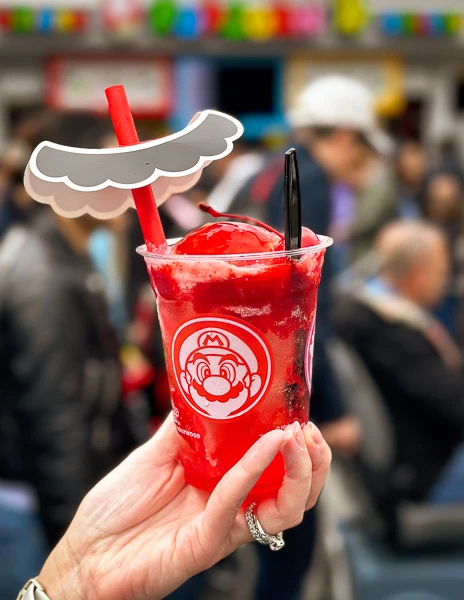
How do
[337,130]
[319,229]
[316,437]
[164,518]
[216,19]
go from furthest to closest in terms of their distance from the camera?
1. [216,19]
2. [337,130]
3. [319,229]
4. [164,518]
5. [316,437]

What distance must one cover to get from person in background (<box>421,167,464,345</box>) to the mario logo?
3.17 meters

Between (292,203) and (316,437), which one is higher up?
(292,203)

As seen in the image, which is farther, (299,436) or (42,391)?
(42,391)

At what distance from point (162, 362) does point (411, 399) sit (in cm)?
107

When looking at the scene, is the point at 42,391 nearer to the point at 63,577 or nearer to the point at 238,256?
the point at 63,577

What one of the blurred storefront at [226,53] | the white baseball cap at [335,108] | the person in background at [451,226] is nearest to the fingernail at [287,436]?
the white baseball cap at [335,108]

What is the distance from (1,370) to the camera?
2.05 m

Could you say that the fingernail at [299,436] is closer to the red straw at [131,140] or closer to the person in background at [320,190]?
the red straw at [131,140]

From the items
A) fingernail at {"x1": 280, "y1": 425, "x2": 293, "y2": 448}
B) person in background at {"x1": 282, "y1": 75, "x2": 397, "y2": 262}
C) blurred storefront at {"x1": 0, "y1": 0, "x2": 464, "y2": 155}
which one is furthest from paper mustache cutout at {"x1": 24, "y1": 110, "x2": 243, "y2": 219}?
blurred storefront at {"x1": 0, "y1": 0, "x2": 464, "y2": 155}

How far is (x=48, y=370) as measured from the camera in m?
2.02

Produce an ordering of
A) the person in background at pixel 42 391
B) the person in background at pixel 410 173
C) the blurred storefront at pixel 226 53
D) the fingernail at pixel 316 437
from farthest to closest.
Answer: the blurred storefront at pixel 226 53, the person in background at pixel 410 173, the person in background at pixel 42 391, the fingernail at pixel 316 437

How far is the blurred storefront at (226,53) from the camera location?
352 inches

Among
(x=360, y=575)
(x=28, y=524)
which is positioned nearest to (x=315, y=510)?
(x=360, y=575)

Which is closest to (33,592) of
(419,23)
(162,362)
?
(162,362)
